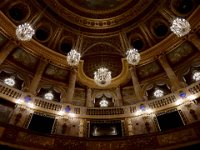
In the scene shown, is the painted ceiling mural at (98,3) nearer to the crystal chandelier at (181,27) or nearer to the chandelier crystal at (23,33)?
the chandelier crystal at (23,33)

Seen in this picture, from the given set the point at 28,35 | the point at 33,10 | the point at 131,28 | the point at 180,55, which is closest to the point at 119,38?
the point at 131,28

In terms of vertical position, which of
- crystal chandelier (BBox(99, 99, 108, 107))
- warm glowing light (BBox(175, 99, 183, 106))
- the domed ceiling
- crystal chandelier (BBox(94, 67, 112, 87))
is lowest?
warm glowing light (BBox(175, 99, 183, 106))

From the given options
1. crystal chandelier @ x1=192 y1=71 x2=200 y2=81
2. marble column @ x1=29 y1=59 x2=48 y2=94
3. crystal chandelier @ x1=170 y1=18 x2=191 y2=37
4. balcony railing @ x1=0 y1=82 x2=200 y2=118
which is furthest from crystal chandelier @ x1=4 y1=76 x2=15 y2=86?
crystal chandelier @ x1=192 y1=71 x2=200 y2=81

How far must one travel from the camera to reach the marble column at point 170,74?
44.9 ft

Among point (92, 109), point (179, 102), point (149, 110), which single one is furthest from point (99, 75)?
point (179, 102)

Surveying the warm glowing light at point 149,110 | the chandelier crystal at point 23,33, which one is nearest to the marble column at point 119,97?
the warm glowing light at point 149,110

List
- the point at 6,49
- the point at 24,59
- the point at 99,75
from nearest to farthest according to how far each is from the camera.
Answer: the point at 99,75
the point at 6,49
the point at 24,59

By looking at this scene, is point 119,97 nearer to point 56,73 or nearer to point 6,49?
point 56,73

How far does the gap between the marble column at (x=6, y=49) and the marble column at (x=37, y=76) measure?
2253mm

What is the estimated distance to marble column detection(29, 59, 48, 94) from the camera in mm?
14164

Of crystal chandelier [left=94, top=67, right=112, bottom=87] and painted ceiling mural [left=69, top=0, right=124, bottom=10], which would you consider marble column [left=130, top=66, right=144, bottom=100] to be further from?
painted ceiling mural [left=69, top=0, right=124, bottom=10]

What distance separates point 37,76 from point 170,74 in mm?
9347

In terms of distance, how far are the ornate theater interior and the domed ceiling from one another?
0.07 metres

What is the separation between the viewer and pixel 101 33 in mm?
18266
